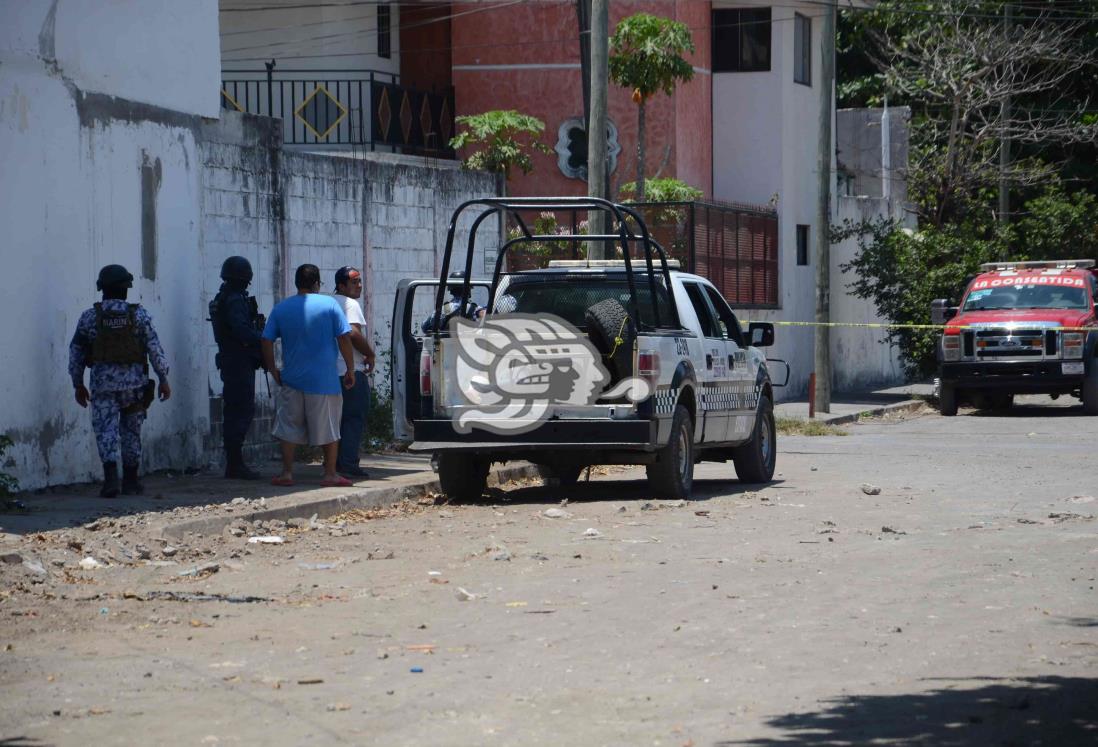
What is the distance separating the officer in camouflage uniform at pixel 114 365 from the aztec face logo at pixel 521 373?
7.59 ft

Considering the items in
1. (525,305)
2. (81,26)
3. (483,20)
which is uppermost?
(483,20)

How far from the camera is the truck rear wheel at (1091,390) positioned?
83.1 ft

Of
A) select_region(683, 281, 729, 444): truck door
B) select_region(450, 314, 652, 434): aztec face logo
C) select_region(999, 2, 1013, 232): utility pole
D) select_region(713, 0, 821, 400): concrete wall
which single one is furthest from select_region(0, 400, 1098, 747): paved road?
select_region(999, 2, 1013, 232): utility pole

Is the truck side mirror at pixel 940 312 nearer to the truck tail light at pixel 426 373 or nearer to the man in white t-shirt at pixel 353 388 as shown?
the man in white t-shirt at pixel 353 388

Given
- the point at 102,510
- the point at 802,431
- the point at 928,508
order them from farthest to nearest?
the point at 802,431 → the point at 928,508 → the point at 102,510

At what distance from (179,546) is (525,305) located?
4114mm

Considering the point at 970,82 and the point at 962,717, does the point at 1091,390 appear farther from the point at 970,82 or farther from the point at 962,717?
the point at 962,717

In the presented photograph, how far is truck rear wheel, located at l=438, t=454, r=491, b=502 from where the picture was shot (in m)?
14.3

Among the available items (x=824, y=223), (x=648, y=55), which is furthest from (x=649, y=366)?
(x=648, y=55)

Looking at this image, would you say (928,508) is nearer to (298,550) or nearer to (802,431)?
(298,550)

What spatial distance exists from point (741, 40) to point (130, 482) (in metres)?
20.0

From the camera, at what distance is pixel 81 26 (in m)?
14.2

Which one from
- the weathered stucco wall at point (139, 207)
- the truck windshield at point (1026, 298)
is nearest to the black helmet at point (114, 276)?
the weathered stucco wall at point (139, 207)

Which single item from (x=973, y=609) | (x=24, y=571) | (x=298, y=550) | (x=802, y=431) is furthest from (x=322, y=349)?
(x=802, y=431)
